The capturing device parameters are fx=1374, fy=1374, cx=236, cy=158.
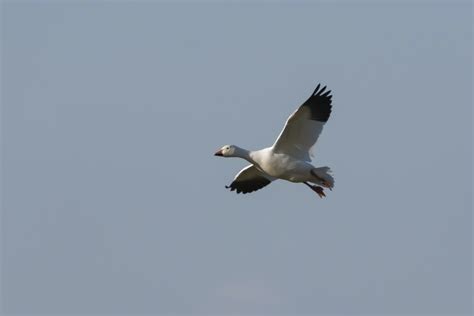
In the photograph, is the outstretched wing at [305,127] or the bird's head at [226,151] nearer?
the outstretched wing at [305,127]

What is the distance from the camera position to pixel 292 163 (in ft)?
82.0

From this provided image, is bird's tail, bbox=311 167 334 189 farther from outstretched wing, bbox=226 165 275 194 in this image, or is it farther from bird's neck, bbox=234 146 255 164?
outstretched wing, bbox=226 165 275 194

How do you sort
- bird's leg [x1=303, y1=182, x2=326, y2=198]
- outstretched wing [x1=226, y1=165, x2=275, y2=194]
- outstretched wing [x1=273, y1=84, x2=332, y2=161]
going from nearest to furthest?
1. outstretched wing [x1=273, y1=84, x2=332, y2=161]
2. bird's leg [x1=303, y1=182, x2=326, y2=198]
3. outstretched wing [x1=226, y1=165, x2=275, y2=194]

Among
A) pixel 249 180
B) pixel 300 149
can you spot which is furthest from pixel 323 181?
pixel 249 180

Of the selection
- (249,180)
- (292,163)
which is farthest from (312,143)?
(249,180)

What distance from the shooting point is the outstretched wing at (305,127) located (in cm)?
2481

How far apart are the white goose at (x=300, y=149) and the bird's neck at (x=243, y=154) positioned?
3 cm

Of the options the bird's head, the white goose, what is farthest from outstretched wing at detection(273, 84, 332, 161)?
the bird's head

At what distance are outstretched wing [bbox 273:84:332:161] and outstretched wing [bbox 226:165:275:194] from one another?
6.28 feet

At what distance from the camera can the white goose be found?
24859 millimetres

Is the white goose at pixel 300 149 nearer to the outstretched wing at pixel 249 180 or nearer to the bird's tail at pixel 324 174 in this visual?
the bird's tail at pixel 324 174

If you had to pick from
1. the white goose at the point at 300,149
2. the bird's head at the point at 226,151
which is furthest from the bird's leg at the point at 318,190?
the bird's head at the point at 226,151

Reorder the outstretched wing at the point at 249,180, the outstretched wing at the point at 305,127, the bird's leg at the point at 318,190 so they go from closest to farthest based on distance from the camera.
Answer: the outstretched wing at the point at 305,127
the bird's leg at the point at 318,190
the outstretched wing at the point at 249,180

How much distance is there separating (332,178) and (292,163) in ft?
2.55
